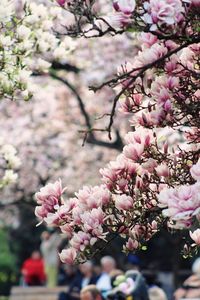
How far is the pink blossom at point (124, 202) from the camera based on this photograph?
6.34m

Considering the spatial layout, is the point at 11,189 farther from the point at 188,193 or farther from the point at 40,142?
the point at 188,193

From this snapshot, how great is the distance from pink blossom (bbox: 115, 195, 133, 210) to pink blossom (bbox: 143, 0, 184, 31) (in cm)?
114

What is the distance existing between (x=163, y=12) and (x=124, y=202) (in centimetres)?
128

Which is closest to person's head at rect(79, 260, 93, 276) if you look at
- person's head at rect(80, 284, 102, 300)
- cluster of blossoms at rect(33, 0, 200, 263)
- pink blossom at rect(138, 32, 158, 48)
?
person's head at rect(80, 284, 102, 300)

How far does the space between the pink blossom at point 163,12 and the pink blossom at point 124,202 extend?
114 centimetres

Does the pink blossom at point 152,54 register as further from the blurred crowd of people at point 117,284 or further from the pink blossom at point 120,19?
the blurred crowd of people at point 117,284

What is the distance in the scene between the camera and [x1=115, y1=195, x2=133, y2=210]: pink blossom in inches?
249

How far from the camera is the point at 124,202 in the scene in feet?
20.8

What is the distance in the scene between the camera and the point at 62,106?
24031mm

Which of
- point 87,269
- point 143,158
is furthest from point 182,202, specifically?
point 87,269

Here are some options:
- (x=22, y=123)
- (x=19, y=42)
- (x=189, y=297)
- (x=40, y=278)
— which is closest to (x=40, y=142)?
(x=22, y=123)

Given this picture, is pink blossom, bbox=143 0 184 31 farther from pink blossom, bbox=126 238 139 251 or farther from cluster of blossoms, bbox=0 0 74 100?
cluster of blossoms, bbox=0 0 74 100

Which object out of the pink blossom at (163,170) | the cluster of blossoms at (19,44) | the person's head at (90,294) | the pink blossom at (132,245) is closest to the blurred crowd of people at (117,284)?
the person's head at (90,294)

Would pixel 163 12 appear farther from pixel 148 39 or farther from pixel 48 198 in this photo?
pixel 48 198
